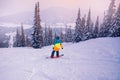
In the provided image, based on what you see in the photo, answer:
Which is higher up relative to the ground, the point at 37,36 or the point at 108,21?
the point at 108,21

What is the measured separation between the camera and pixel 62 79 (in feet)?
27.2

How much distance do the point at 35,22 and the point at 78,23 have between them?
1906 cm

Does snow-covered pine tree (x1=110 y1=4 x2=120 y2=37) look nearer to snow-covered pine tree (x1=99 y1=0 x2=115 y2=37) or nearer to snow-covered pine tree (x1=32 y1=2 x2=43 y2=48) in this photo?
snow-covered pine tree (x1=99 y1=0 x2=115 y2=37)

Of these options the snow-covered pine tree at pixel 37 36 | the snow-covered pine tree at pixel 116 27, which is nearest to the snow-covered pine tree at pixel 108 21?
the snow-covered pine tree at pixel 116 27

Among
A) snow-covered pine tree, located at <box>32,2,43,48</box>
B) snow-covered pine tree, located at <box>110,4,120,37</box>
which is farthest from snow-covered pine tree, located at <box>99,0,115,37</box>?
snow-covered pine tree, located at <box>32,2,43,48</box>

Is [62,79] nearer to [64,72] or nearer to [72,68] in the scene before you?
[64,72]

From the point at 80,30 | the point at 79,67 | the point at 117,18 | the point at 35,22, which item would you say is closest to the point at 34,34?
the point at 35,22

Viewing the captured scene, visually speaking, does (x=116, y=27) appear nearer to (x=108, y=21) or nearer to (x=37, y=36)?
(x=108, y=21)

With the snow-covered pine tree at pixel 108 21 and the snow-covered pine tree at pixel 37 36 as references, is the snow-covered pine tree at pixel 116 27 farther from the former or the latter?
the snow-covered pine tree at pixel 37 36

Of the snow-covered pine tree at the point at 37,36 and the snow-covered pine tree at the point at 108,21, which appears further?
the snow-covered pine tree at the point at 108,21

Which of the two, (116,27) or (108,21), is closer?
(116,27)

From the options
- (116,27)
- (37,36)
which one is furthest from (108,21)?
(37,36)

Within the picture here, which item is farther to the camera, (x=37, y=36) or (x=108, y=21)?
(x=108, y=21)

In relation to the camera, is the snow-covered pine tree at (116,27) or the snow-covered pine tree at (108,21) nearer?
the snow-covered pine tree at (116,27)
